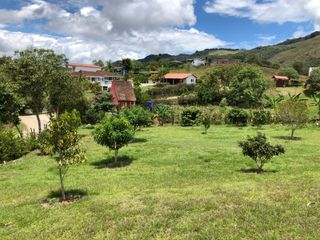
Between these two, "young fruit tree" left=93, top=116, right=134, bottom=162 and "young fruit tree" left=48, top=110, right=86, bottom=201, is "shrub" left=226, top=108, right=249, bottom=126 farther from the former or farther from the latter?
"young fruit tree" left=48, top=110, right=86, bottom=201

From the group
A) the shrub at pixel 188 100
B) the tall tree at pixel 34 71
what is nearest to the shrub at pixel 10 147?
the tall tree at pixel 34 71

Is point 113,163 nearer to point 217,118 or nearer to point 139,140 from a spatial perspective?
point 139,140

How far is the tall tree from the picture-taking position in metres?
31.5

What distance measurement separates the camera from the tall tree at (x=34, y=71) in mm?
31484

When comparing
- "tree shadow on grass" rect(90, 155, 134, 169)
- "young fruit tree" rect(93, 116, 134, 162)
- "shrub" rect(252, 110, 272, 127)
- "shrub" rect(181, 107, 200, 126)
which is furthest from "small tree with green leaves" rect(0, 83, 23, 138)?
"shrub" rect(252, 110, 272, 127)

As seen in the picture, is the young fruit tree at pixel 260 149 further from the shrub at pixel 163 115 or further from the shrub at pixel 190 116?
the shrub at pixel 163 115

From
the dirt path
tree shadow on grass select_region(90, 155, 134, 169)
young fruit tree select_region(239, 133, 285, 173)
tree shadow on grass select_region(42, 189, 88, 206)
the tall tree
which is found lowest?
tree shadow on grass select_region(90, 155, 134, 169)

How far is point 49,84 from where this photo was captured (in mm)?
33781

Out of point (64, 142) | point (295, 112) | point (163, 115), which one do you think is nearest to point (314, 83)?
point (163, 115)

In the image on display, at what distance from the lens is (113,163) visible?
2203 centimetres

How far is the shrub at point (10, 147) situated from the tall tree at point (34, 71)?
610 centimetres

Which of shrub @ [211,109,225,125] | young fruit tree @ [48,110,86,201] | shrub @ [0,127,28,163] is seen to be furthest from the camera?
shrub @ [211,109,225,125]

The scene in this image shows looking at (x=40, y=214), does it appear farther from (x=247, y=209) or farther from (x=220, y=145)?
(x=220, y=145)

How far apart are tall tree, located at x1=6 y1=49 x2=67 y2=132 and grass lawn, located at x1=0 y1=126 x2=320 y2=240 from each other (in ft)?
35.5
